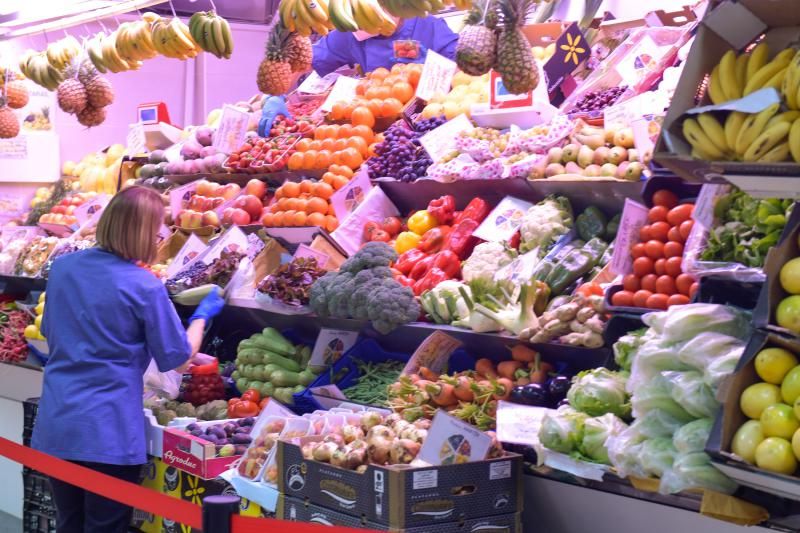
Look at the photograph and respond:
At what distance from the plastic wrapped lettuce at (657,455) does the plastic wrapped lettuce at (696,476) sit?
3.2 inches

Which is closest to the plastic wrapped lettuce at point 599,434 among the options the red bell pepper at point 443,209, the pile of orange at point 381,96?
the red bell pepper at point 443,209

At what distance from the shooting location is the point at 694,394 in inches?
102

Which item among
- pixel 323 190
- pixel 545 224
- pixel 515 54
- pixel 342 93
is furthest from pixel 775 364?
pixel 342 93

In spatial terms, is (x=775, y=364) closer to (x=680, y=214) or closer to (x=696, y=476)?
(x=696, y=476)

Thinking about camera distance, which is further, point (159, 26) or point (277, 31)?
point (159, 26)

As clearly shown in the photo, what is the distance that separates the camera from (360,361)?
490 cm

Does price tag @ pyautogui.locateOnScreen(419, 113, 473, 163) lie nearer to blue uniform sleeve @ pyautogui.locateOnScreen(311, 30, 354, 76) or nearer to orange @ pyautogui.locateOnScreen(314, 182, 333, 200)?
orange @ pyautogui.locateOnScreen(314, 182, 333, 200)

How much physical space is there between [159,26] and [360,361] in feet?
10.8

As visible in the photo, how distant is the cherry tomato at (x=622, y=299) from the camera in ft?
12.1

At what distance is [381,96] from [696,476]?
4490 mm

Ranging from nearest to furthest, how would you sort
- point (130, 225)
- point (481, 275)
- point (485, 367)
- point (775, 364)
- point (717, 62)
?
1. point (775, 364)
2. point (717, 62)
3. point (130, 225)
4. point (485, 367)
5. point (481, 275)

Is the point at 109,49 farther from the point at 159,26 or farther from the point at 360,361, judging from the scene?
the point at 360,361

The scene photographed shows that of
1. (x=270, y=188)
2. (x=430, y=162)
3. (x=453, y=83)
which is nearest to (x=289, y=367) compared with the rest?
(x=430, y=162)

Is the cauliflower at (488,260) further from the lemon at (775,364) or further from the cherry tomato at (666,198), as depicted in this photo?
the lemon at (775,364)
